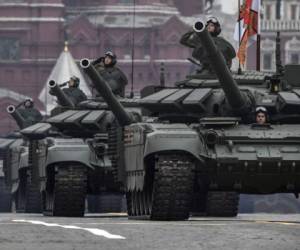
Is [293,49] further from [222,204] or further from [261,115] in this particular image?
[261,115]

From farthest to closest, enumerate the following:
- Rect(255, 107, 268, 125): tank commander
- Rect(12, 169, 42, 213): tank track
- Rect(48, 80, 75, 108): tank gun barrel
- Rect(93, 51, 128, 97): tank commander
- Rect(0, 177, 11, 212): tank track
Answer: Rect(0, 177, 11, 212): tank track
Rect(12, 169, 42, 213): tank track
Rect(48, 80, 75, 108): tank gun barrel
Rect(93, 51, 128, 97): tank commander
Rect(255, 107, 268, 125): tank commander

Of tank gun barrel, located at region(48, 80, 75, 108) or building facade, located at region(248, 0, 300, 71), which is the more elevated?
building facade, located at region(248, 0, 300, 71)

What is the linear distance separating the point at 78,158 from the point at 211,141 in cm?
572

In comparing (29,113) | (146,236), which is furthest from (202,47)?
(29,113)

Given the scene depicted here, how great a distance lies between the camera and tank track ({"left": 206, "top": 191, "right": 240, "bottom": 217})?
38.0 metres

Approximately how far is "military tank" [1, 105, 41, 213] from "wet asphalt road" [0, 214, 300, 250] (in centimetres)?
1573

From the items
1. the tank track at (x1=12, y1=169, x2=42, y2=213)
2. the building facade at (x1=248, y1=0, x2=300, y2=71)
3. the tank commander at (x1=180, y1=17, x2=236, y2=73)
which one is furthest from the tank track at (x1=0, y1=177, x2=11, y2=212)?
the building facade at (x1=248, y1=0, x2=300, y2=71)

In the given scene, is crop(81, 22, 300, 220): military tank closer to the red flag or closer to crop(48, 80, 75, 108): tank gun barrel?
crop(48, 80, 75, 108): tank gun barrel

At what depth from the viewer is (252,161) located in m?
31.6

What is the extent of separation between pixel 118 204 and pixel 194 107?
1489cm

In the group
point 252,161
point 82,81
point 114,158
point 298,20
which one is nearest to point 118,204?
point 114,158

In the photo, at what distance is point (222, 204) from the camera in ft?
125

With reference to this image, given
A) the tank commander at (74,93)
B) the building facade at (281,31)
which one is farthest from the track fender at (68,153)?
the building facade at (281,31)

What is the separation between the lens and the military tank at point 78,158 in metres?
36.6
